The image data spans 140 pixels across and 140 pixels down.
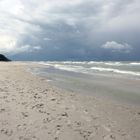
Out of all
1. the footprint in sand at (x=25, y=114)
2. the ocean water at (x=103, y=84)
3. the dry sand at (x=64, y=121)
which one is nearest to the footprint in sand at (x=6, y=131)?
the dry sand at (x=64, y=121)

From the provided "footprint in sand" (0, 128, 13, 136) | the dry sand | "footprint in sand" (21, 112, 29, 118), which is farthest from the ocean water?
"footprint in sand" (0, 128, 13, 136)

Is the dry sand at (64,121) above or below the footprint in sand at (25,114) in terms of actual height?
below

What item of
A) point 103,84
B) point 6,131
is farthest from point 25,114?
point 103,84

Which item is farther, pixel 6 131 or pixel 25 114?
pixel 25 114

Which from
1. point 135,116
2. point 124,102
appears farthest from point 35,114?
point 124,102

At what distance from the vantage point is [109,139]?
22.5 feet

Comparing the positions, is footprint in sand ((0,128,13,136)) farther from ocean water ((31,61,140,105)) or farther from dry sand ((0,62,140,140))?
ocean water ((31,61,140,105))

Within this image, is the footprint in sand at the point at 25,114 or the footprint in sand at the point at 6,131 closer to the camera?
the footprint in sand at the point at 6,131

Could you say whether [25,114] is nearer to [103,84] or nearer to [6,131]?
[6,131]

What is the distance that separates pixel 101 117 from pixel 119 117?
0.80 metres

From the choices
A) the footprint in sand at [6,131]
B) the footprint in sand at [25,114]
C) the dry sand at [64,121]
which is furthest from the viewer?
the footprint in sand at [25,114]

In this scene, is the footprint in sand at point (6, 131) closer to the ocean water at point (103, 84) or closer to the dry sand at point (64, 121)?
the dry sand at point (64, 121)

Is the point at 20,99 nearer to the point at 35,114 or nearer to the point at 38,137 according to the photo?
the point at 35,114

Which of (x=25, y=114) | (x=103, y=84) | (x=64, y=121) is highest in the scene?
(x=25, y=114)
